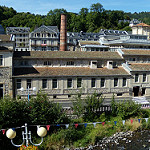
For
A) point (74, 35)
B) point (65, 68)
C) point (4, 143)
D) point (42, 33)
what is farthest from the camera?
point (74, 35)

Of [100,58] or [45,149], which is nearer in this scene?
[45,149]

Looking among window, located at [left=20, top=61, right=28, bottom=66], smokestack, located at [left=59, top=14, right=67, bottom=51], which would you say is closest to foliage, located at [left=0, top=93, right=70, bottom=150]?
window, located at [left=20, top=61, right=28, bottom=66]

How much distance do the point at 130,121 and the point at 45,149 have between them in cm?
1116

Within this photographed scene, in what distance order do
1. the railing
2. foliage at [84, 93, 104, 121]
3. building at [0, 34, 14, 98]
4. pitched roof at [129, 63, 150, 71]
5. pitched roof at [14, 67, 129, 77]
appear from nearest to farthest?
foliage at [84, 93, 104, 121] → the railing → building at [0, 34, 14, 98] → pitched roof at [14, 67, 129, 77] → pitched roof at [129, 63, 150, 71]

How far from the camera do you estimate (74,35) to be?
282 feet

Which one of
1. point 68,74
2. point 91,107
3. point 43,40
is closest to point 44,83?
point 68,74

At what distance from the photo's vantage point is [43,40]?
2982 inches

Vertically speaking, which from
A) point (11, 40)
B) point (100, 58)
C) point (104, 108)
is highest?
point (11, 40)

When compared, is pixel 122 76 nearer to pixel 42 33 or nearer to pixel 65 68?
pixel 65 68

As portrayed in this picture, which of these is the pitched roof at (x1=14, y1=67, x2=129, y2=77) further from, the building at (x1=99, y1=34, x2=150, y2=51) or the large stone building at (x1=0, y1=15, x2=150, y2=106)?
the building at (x1=99, y1=34, x2=150, y2=51)

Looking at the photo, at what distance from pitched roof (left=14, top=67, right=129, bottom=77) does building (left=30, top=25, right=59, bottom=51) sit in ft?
147

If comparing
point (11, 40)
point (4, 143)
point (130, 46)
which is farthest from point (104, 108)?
point (130, 46)

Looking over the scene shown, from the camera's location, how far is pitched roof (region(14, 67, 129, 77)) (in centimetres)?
3005

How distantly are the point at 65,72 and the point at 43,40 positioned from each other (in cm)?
4742
